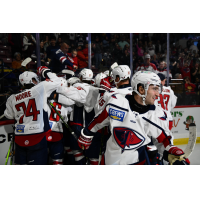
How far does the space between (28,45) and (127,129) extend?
272cm

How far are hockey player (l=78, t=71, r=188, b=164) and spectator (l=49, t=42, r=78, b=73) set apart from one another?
2.35 metres

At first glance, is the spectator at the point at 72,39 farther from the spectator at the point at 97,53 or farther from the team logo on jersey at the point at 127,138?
the team logo on jersey at the point at 127,138

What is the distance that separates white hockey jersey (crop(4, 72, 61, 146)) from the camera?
214 cm

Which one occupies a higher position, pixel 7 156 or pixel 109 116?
pixel 109 116

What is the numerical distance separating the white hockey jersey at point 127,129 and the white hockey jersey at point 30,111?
0.95 metres

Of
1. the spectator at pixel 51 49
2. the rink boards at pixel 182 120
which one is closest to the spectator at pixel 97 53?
the spectator at pixel 51 49

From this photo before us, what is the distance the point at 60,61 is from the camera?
3.62 meters

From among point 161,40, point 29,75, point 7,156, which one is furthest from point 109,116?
point 161,40

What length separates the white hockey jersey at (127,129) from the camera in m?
1.41

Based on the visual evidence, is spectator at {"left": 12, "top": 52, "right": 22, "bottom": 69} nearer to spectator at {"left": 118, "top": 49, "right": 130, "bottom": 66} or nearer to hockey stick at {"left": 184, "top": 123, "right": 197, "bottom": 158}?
spectator at {"left": 118, "top": 49, "right": 130, "bottom": 66}

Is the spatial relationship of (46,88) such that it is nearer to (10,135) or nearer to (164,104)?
(10,135)

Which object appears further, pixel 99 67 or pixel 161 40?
pixel 161 40

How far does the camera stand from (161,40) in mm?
4277
